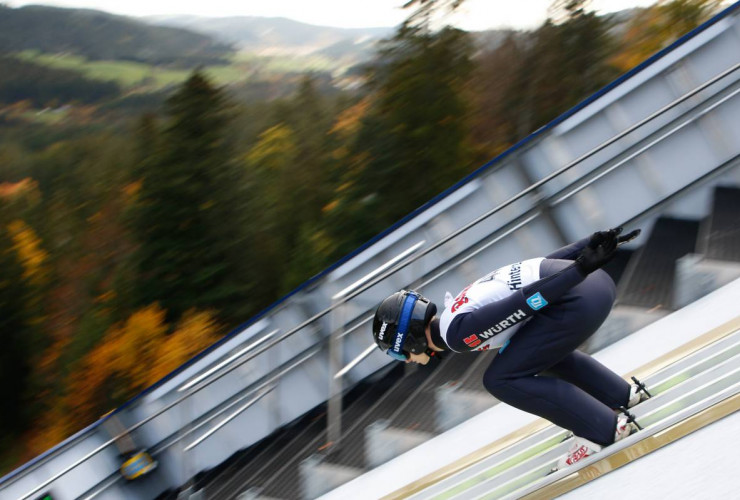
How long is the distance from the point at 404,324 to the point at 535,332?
1.71 feet

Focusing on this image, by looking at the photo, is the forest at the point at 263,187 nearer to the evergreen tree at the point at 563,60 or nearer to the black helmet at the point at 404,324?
the evergreen tree at the point at 563,60

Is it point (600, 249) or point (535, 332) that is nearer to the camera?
point (600, 249)

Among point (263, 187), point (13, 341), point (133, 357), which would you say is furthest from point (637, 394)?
point (13, 341)

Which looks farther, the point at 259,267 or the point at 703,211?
the point at 259,267

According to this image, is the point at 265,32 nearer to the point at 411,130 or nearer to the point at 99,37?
the point at 99,37

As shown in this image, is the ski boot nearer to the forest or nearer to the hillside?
the forest

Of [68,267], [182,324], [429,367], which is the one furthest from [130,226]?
[429,367]

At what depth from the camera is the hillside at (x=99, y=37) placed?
2936 inches

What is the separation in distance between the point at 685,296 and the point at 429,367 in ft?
6.09

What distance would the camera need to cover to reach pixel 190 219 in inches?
1113

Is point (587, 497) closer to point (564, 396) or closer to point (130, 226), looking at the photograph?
point (564, 396)

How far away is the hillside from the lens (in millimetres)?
74562

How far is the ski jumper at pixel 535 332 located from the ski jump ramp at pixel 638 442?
0.20 metres

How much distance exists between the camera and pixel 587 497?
2.92 meters
